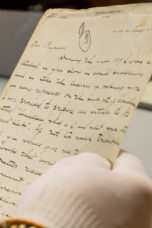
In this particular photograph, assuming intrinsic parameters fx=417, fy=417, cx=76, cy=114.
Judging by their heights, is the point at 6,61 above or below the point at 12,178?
above

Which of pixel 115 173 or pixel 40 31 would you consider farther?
pixel 40 31

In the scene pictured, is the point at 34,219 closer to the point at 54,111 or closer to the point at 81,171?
the point at 81,171

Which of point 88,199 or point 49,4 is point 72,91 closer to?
point 88,199

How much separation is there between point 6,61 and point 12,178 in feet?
2.59

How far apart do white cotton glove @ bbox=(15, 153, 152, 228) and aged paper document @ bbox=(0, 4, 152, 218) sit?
0.07 m

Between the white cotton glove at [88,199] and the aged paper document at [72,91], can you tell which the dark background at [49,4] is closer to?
the aged paper document at [72,91]

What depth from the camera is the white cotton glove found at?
31 cm

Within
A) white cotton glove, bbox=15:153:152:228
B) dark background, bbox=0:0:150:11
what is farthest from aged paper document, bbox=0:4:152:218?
dark background, bbox=0:0:150:11

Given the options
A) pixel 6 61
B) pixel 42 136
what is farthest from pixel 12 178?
pixel 6 61

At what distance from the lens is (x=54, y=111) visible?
1.60 feet

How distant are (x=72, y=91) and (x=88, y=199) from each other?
191 mm

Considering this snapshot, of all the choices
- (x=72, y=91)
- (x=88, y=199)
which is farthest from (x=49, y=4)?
(x=88, y=199)

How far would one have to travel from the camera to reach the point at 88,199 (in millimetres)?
312

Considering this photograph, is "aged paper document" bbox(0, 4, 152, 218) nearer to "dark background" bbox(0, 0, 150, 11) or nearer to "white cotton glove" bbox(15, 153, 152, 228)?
"white cotton glove" bbox(15, 153, 152, 228)
